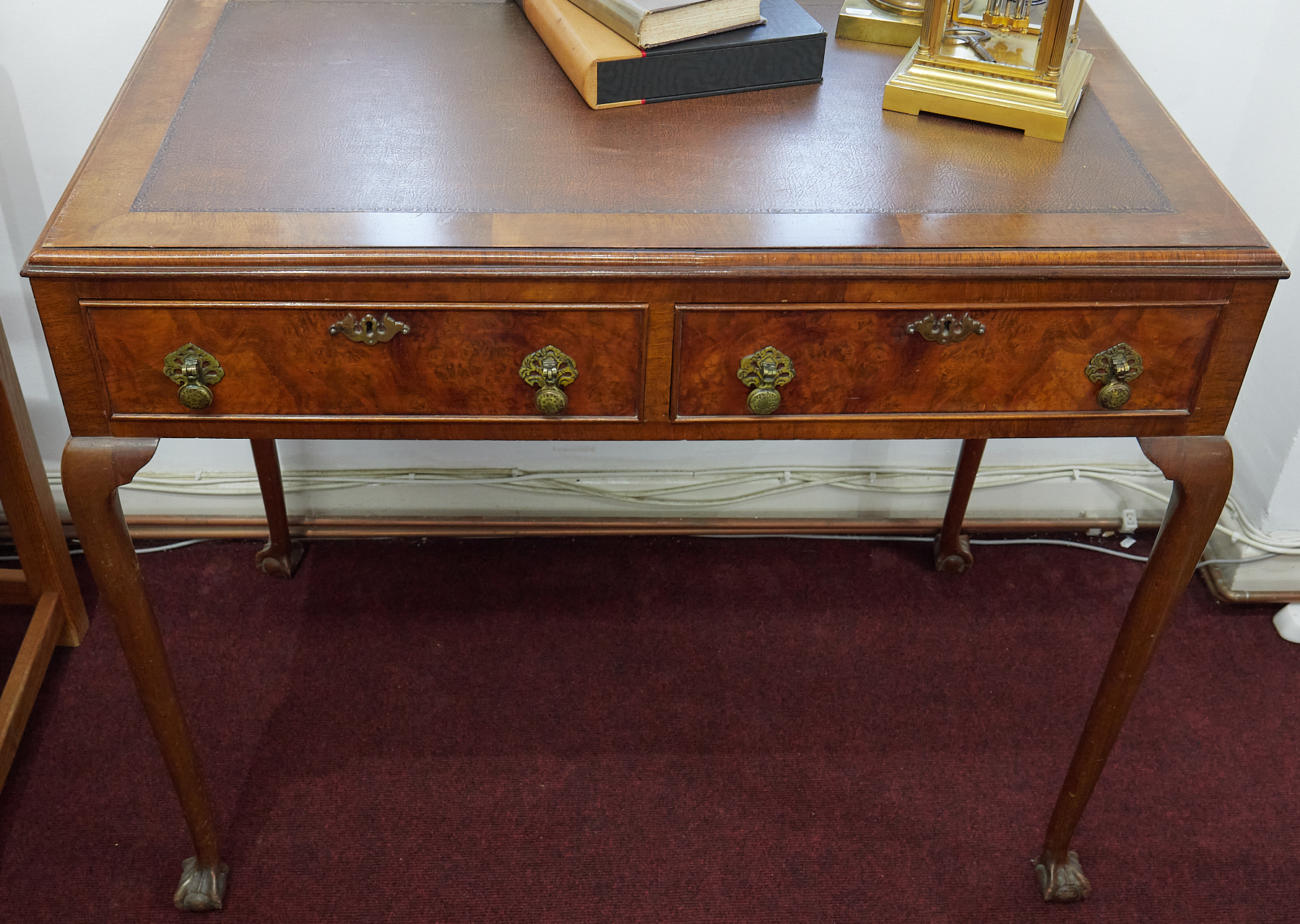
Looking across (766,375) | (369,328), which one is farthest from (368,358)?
(766,375)

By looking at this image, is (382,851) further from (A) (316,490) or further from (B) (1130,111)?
(B) (1130,111)

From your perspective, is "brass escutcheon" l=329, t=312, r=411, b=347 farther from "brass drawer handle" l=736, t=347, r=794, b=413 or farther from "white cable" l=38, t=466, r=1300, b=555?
"white cable" l=38, t=466, r=1300, b=555

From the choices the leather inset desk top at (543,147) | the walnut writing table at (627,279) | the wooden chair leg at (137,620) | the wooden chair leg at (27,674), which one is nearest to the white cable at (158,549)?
the wooden chair leg at (27,674)

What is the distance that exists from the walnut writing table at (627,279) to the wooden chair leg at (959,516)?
0.70m

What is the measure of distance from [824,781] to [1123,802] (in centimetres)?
44

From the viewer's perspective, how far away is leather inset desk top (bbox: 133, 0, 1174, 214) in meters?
1.22

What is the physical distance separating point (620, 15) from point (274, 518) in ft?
3.64

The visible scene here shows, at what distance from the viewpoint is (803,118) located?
4.53 feet

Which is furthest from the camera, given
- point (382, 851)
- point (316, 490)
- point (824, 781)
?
point (316, 490)

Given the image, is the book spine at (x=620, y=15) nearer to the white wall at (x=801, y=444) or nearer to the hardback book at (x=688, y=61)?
the hardback book at (x=688, y=61)

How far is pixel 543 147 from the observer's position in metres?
1.31

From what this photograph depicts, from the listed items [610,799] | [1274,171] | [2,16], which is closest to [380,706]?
[610,799]

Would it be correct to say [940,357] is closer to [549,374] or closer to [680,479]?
[549,374]

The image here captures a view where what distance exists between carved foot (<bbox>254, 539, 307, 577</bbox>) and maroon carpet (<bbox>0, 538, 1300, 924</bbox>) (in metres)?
0.02
